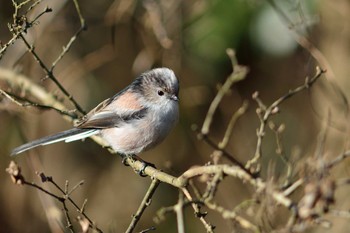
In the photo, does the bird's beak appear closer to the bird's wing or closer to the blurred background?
the bird's wing

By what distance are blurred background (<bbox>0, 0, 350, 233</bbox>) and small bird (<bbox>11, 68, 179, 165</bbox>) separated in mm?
953

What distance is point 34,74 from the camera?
621cm

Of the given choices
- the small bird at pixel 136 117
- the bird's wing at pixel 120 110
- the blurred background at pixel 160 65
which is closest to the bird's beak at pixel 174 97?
the small bird at pixel 136 117

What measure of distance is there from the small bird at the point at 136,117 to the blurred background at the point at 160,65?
95 centimetres

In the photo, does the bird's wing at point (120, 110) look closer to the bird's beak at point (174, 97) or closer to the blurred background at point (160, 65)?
the bird's beak at point (174, 97)

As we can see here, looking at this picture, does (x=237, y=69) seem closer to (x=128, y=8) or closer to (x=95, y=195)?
(x=128, y=8)

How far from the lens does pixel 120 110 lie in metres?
5.07

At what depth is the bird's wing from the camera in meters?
4.96

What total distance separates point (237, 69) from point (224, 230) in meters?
3.46

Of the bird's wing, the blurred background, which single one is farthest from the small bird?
the blurred background

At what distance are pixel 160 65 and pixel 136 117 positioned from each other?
1.48 m

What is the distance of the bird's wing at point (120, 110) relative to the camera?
4957mm

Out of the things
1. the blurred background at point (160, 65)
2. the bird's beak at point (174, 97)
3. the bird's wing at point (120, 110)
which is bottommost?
the bird's beak at point (174, 97)

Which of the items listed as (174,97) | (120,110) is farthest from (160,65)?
(174,97)
